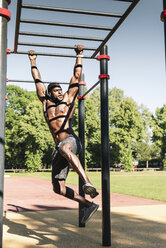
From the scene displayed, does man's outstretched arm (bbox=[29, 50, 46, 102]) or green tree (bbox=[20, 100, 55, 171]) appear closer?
man's outstretched arm (bbox=[29, 50, 46, 102])

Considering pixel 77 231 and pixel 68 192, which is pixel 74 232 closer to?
pixel 77 231

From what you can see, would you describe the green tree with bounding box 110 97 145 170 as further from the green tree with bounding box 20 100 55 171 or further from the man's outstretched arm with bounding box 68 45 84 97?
the man's outstretched arm with bounding box 68 45 84 97

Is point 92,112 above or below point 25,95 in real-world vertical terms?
below

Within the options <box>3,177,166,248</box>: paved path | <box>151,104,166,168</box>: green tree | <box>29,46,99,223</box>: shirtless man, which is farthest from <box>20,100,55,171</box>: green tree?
<box>29,46,99,223</box>: shirtless man

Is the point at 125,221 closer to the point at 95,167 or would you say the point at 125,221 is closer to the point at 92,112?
the point at 92,112

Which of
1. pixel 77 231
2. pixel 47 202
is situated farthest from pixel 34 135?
pixel 77 231

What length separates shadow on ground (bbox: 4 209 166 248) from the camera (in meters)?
4.58

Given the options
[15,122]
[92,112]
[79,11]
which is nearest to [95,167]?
[92,112]

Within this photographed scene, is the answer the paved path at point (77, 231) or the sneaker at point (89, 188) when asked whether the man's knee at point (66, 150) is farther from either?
the paved path at point (77, 231)

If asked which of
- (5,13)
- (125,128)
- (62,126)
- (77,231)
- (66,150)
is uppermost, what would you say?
(125,128)

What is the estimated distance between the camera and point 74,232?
5445mm

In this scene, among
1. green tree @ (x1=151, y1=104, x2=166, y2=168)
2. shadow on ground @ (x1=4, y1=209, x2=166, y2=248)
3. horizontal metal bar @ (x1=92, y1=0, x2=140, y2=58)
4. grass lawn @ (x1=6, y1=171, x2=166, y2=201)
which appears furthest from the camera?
green tree @ (x1=151, y1=104, x2=166, y2=168)

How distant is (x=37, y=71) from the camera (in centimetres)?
441

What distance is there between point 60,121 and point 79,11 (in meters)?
1.51
